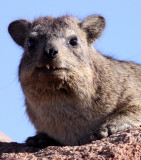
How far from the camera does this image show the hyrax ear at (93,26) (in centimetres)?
870

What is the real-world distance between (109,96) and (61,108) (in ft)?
3.32

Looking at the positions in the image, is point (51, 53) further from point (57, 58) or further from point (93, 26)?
point (93, 26)

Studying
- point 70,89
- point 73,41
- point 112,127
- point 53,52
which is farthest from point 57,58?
point 112,127

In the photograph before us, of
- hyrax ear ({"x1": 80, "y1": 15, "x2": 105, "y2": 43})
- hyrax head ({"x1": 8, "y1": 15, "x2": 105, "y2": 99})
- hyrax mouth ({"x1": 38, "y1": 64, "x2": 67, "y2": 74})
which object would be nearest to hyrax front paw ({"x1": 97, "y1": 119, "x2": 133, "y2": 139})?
hyrax head ({"x1": 8, "y1": 15, "x2": 105, "y2": 99})

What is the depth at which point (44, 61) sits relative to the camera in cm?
684

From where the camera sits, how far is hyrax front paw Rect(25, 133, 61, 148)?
25.4 feet

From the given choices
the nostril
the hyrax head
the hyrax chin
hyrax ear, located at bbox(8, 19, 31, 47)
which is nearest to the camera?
the nostril

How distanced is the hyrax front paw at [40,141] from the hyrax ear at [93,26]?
218 cm

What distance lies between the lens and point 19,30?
29.7 feet

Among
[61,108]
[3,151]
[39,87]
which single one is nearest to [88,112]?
[61,108]

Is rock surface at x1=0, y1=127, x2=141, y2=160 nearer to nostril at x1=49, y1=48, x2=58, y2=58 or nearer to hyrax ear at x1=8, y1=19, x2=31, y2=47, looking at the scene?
nostril at x1=49, y1=48, x2=58, y2=58

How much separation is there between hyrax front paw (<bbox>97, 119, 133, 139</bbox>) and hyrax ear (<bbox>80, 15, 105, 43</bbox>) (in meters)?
2.10

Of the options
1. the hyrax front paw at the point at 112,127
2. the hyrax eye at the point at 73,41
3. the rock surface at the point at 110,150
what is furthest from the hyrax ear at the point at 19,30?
the rock surface at the point at 110,150

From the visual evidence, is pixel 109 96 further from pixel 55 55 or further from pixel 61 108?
pixel 55 55
